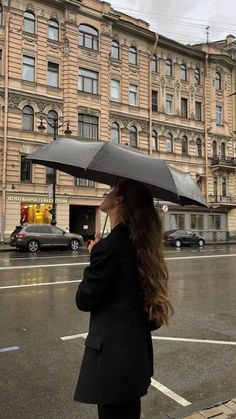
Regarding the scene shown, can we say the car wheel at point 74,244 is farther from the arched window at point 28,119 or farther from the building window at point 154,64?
the building window at point 154,64

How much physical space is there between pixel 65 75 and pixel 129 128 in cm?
727

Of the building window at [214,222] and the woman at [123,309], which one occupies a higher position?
the building window at [214,222]

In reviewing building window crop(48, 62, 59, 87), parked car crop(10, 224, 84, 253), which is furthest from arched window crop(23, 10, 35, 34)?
parked car crop(10, 224, 84, 253)

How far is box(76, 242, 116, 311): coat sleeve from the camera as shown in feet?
7.48

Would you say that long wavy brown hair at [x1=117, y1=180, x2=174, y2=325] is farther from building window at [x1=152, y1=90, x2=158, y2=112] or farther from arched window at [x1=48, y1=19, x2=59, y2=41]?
building window at [x1=152, y1=90, x2=158, y2=112]

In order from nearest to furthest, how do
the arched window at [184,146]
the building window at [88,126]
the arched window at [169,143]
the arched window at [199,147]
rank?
the building window at [88,126] → the arched window at [169,143] → the arched window at [184,146] → the arched window at [199,147]

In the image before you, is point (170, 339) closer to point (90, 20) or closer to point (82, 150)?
point (82, 150)

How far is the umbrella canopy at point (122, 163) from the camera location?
2.60 m

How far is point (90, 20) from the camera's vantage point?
33250 millimetres

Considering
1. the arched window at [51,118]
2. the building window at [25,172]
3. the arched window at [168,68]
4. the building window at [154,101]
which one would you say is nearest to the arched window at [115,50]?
the building window at [154,101]

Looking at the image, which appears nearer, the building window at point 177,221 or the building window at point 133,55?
the building window at point 133,55

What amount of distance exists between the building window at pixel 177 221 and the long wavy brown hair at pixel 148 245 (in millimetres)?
34952

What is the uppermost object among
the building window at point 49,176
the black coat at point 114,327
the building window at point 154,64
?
the building window at point 154,64

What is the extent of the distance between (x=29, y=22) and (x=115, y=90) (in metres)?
8.84
